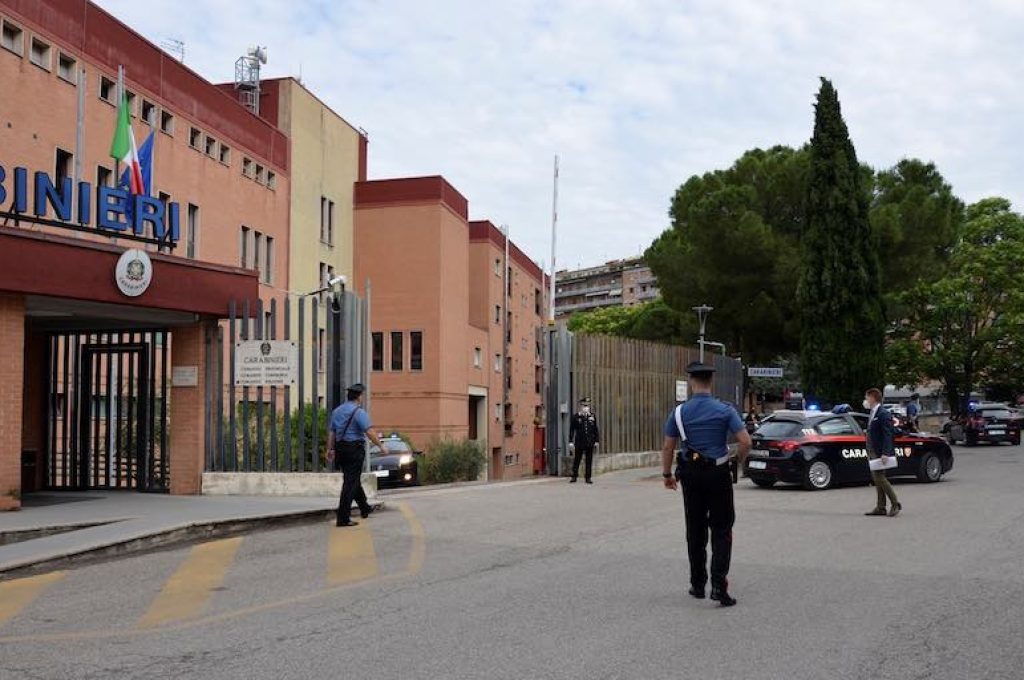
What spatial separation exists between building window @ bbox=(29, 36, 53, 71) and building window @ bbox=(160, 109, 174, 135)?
5.24 m

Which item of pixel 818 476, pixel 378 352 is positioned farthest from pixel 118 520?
pixel 378 352

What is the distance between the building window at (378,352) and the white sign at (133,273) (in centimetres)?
3282

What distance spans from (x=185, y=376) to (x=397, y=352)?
31.1 meters

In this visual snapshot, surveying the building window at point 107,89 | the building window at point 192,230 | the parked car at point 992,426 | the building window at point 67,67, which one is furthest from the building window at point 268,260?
the parked car at point 992,426

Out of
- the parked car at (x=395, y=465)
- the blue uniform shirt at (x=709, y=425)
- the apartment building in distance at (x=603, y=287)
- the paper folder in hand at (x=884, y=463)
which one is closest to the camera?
the blue uniform shirt at (x=709, y=425)

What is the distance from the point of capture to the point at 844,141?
34625 millimetres

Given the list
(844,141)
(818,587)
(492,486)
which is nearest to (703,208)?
(844,141)

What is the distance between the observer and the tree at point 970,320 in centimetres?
4816

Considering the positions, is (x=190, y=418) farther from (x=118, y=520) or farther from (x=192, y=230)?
(x=192, y=230)

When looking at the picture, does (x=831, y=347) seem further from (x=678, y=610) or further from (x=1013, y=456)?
(x=678, y=610)

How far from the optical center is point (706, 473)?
7.43m

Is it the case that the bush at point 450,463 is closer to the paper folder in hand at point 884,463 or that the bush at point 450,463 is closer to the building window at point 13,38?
the building window at point 13,38

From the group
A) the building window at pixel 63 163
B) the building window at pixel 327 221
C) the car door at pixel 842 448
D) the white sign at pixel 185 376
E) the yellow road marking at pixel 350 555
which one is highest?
the building window at pixel 327 221

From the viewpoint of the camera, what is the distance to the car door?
58.6ft
